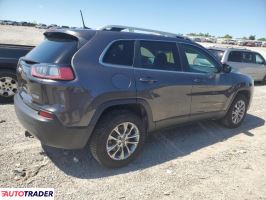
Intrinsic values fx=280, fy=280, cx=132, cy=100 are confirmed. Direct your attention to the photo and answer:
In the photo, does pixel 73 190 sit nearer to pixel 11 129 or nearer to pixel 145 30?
pixel 11 129

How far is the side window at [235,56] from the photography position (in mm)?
10977

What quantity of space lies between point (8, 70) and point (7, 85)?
1.14 feet

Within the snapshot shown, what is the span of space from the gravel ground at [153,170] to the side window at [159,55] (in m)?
1.37

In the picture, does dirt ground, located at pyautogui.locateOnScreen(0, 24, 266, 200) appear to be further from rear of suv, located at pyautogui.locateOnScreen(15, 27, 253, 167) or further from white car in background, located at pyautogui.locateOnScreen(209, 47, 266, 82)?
white car in background, located at pyautogui.locateOnScreen(209, 47, 266, 82)

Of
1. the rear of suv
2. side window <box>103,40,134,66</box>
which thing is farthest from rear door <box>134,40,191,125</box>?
side window <box>103,40,134,66</box>

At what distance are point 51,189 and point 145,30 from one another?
8.69 feet

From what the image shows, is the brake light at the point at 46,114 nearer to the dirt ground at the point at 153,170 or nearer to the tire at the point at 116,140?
the tire at the point at 116,140

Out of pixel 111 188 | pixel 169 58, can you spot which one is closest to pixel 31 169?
pixel 111 188

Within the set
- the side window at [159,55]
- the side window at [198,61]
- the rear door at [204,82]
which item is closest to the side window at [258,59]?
the rear door at [204,82]

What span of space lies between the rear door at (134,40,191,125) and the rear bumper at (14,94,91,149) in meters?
0.95

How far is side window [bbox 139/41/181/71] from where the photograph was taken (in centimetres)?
397

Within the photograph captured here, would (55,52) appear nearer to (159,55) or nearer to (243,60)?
(159,55)

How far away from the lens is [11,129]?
A: 16.0 ft

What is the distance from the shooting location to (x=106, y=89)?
3.43m
